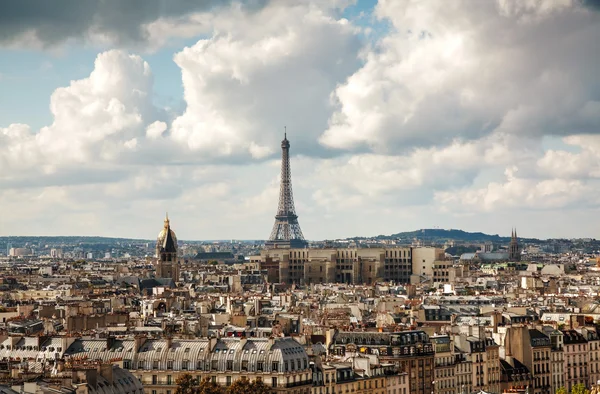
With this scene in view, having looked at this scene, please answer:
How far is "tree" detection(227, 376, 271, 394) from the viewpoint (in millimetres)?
73250

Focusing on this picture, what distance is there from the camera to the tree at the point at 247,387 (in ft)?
240

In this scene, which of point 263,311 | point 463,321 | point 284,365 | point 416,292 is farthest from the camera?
point 416,292

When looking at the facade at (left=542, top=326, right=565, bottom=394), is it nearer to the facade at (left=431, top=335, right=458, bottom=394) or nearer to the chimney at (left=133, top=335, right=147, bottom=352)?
the facade at (left=431, top=335, right=458, bottom=394)

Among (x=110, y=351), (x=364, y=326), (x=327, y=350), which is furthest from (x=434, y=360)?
(x=110, y=351)

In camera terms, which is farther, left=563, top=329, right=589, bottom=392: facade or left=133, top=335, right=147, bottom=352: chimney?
left=563, top=329, right=589, bottom=392: facade

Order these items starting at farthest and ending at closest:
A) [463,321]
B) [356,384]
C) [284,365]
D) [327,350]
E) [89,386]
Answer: [463,321], [327,350], [356,384], [284,365], [89,386]

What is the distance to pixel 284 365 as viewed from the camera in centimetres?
7712

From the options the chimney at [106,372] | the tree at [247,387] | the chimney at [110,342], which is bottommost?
the tree at [247,387]

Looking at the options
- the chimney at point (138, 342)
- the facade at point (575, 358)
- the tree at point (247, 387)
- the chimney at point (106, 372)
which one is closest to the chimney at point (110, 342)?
the chimney at point (138, 342)

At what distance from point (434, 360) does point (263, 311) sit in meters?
36.8

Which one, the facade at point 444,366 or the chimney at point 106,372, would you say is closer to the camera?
the chimney at point 106,372

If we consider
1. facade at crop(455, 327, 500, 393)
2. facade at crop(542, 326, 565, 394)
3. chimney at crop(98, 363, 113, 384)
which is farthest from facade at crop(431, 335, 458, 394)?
chimney at crop(98, 363, 113, 384)

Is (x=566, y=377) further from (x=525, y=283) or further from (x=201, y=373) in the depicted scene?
(x=525, y=283)

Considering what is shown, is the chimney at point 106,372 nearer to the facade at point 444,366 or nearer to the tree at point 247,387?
the tree at point 247,387
